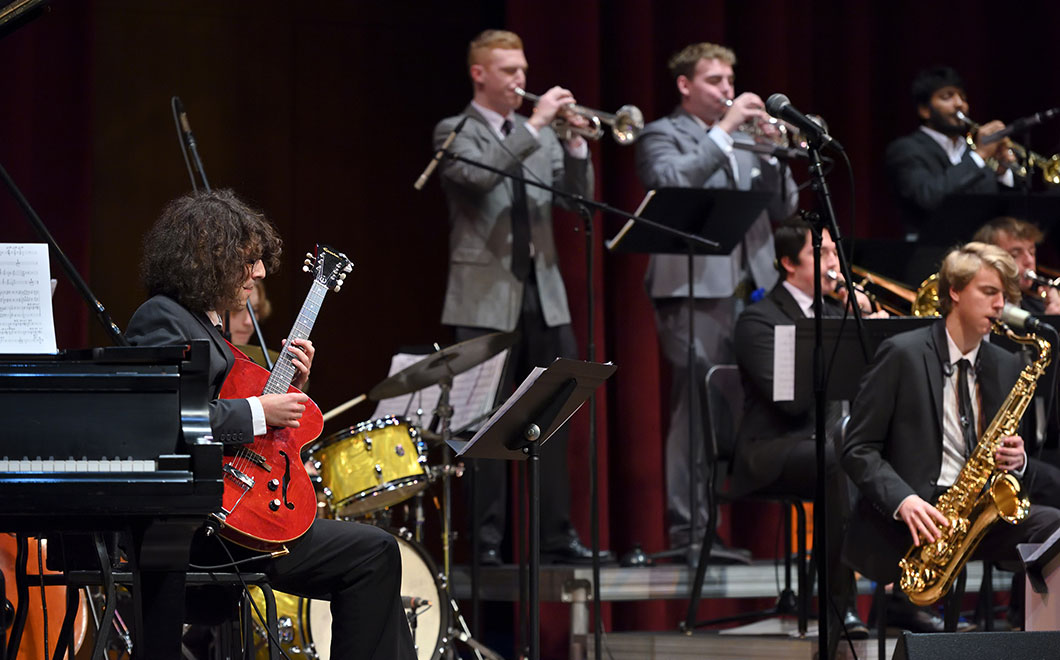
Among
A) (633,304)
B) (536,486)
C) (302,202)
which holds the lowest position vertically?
(536,486)

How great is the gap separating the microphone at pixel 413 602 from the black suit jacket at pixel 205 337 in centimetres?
156

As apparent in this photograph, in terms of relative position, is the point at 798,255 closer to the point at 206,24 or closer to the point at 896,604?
the point at 896,604

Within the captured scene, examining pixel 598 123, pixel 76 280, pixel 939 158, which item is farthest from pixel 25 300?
pixel 939 158

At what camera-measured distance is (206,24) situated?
22.9 feet

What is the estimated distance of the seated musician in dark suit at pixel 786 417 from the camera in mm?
5168

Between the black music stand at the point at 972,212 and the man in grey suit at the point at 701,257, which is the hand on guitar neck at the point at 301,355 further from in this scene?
the black music stand at the point at 972,212

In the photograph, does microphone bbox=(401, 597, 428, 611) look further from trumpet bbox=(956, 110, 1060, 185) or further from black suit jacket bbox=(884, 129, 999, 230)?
trumpet bbox=(956, 110, 1060, 185)

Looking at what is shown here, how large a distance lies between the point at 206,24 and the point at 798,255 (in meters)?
3.09

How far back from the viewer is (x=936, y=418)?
472cm

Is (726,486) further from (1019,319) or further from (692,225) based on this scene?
(1019,319)

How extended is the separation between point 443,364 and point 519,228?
1142 millimetres

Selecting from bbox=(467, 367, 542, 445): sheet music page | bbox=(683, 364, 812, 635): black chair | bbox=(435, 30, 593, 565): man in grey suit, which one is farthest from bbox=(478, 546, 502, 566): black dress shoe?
bbox=(467, 367, 542, 445): sheet music page

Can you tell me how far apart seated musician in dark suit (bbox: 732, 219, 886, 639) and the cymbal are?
0.98 metres

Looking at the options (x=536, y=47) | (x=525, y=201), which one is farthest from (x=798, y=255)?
(x=536, y=47)
